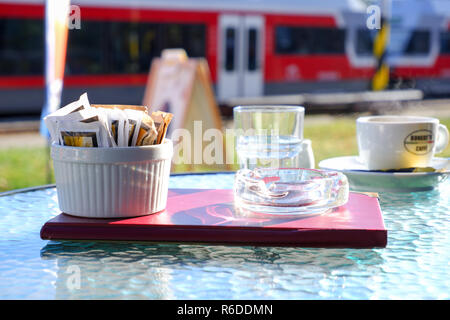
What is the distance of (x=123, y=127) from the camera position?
40.0 inches

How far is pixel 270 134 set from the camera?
142 centimetres

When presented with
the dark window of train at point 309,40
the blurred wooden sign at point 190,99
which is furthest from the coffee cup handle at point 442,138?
the dark window of train at point 309,40

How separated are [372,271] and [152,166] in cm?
40

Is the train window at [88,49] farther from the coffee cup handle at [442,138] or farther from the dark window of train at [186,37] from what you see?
the coffee cup handle at [442,138]

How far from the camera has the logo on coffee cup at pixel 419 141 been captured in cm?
136

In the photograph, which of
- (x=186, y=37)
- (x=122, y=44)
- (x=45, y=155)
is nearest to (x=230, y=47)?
(x=186, y=37)

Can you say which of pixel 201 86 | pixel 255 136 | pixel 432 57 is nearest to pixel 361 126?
pixel 255 136

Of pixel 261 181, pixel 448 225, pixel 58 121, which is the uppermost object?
pixel 58 121

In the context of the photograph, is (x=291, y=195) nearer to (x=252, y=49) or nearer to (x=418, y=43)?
(x=252, y=49)

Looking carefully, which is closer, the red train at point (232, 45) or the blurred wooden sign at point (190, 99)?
the blurred wooden sign at point (190, 99)

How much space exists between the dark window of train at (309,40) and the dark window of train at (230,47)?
92 centimetres

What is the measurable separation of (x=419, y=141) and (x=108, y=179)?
74 centimetres

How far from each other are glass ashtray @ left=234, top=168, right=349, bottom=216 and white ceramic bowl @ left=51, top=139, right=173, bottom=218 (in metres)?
0.16
